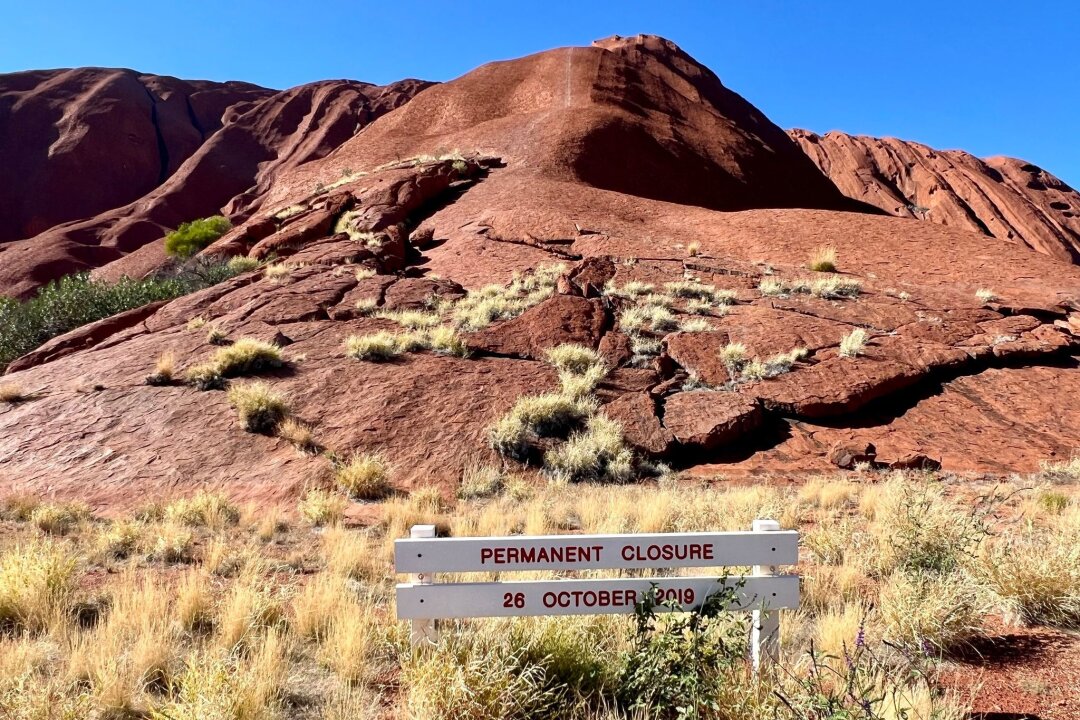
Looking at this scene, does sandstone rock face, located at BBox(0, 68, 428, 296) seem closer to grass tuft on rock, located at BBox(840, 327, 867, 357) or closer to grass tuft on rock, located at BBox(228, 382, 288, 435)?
grass tuft on rock, located at BBox(228, 382, 288, 435)

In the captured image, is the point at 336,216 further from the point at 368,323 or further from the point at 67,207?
the point at 67,207

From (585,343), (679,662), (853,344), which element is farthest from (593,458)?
(679,662)

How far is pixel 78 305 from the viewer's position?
18922 millimetres

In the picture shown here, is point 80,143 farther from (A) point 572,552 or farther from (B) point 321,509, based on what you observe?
(A) point 572,552

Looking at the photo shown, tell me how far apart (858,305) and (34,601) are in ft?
45.9

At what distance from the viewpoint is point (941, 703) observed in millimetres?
2949

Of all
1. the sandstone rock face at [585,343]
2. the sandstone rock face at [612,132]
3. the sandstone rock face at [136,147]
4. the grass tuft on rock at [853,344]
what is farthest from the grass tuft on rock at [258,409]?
the sandstone rock face at [136,147]

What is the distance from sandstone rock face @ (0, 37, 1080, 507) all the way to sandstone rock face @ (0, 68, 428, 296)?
1113 inches

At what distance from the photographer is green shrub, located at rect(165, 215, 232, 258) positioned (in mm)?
29873

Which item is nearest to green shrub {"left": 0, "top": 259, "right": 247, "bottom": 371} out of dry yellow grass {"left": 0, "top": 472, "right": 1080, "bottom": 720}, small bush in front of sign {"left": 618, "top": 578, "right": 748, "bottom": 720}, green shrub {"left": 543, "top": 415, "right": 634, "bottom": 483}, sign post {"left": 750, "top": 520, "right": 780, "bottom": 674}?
green shrub {"left": 543, "top": 415, "right": 634, "bottom": 483}

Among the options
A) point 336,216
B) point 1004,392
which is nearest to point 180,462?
point 1004,392

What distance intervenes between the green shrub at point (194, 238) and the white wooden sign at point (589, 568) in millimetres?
30719

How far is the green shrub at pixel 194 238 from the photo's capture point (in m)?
29.9

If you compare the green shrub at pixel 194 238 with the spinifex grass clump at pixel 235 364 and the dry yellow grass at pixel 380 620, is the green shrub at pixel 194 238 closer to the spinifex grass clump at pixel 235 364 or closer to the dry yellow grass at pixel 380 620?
the spinifex grass clump at pixel 235 364
